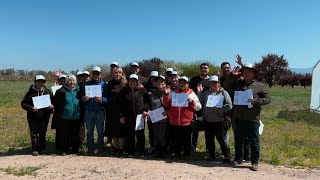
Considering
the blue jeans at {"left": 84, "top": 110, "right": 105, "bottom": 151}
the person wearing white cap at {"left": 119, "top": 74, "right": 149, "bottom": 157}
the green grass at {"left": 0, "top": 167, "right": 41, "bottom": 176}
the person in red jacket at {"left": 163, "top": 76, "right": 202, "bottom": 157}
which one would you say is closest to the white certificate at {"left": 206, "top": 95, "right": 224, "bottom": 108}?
the person in red jacket at {"left": 163, "top": 76, "right": 202, "bottom": 157}

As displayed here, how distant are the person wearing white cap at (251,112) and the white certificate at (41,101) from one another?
4265 mm

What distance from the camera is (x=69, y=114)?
9.59m

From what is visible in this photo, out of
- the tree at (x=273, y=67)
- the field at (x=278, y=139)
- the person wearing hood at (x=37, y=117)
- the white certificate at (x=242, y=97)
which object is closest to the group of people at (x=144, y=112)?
the person wearing hood at (x=37, y=117)

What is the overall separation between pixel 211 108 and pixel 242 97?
0.84 metres

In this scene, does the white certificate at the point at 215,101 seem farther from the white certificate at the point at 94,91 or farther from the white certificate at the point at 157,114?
the white certificate at the point at 94,91

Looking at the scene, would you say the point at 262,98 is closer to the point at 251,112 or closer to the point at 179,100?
the point at 251,112

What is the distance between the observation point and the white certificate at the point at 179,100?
8.88 metres

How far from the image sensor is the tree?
214ft

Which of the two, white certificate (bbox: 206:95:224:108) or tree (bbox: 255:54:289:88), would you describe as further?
tree (bbox: 255:54:289:88)

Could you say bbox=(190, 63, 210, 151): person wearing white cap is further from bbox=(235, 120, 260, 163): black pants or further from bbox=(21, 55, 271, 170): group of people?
bbox=(235, 120, 260, 163): black pants

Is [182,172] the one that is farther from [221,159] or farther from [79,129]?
[79,129]

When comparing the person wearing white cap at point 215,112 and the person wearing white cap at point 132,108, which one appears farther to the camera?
the person wearing white cap at point 132,108

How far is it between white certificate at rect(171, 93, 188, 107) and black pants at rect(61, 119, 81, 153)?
2.42m

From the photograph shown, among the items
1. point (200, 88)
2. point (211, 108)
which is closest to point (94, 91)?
point (200, 88)
